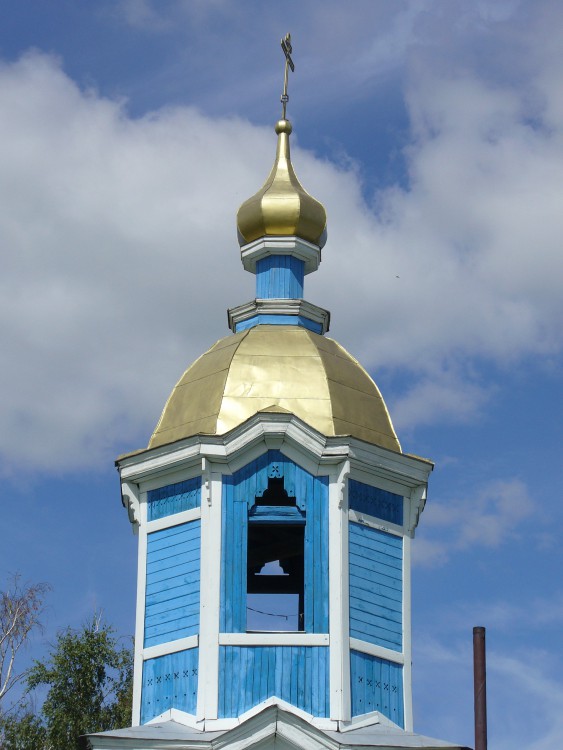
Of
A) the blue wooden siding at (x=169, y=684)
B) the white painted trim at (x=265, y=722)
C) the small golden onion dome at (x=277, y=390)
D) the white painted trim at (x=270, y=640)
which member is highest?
the small golden onion dome at (x=277, y=390)

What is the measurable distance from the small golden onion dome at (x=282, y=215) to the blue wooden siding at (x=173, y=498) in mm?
4845

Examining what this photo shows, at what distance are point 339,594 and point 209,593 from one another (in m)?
1.55

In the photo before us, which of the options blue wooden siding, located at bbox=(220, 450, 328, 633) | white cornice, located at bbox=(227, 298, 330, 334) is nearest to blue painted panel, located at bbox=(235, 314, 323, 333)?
white cornice, located at bbox=(227, 298, 330, 334)

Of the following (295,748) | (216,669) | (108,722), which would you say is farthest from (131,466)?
(108,722)

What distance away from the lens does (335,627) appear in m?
20.7

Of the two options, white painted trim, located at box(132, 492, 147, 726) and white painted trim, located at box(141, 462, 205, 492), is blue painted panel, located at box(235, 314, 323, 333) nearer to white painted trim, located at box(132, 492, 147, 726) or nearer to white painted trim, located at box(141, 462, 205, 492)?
white painted trim, located at box(141, 462, 205, 492)

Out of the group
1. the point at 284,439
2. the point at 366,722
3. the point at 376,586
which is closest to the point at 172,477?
the point at 284,439

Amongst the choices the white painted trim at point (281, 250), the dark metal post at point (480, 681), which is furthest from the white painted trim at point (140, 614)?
the white painted trim at point (281, 250)

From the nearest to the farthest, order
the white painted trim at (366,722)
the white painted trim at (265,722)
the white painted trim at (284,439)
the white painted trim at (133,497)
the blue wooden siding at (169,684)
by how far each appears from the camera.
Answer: the white painted trim at (265,722), the white painted trim at (366,722), the blue wooden siding at (169,684), the white painted trim at (284,439), the white painted trim at (133,497)

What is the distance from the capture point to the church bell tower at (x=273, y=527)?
20.4 m

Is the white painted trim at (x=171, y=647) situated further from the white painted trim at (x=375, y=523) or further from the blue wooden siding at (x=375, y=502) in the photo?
the blue wooden siding at (x=375, y=502)

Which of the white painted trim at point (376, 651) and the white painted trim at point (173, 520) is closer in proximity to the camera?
the white painted trim at point (376, 651)

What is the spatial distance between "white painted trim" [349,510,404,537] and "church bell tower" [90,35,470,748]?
0.02 meters

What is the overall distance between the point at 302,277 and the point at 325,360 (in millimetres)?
2636
